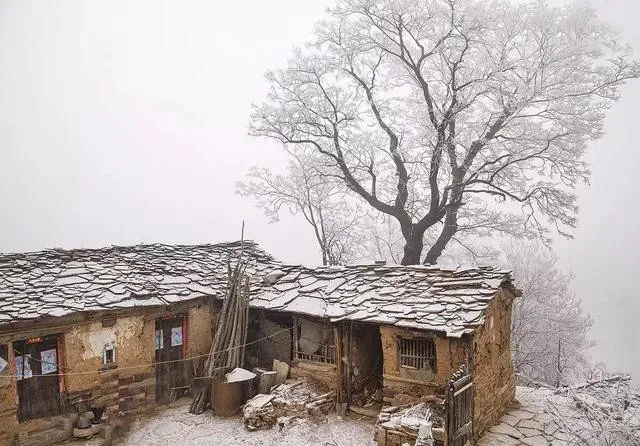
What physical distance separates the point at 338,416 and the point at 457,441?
3724mm

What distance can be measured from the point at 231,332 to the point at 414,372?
5.52m

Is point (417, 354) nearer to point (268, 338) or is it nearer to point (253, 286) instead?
point (268, 338)

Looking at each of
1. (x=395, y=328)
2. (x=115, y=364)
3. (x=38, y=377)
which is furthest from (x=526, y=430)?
(x=38, y=377)

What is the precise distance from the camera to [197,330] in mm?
13172

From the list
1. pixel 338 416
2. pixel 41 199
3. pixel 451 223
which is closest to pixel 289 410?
pixel 338 416

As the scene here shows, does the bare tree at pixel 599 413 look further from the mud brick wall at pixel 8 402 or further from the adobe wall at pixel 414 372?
the mud brick wall at pixel 8 402

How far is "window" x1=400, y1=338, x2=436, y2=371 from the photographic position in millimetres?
10320

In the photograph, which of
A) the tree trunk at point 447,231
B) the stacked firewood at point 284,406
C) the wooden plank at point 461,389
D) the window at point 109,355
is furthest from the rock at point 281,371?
the tree trunk at point 447,231

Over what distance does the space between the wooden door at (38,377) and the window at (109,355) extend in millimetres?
1065

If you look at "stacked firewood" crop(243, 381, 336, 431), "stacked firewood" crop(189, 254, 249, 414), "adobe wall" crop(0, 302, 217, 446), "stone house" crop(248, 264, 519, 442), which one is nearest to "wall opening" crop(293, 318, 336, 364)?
"stone house" crop(248, 264, 519, 442)

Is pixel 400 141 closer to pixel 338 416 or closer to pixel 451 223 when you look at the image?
pixel 451 223

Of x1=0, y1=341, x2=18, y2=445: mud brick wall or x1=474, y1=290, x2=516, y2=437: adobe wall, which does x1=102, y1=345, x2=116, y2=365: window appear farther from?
x1=474, y1=290, x2=516, y2=437: adobe wall

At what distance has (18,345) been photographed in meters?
9.98

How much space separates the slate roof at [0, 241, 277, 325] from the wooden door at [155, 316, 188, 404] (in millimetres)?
1111
